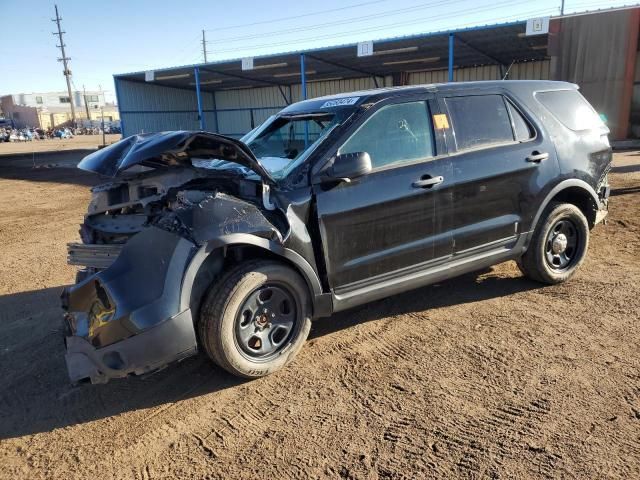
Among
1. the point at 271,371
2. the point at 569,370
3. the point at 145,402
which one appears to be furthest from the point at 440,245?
the point at 145,402

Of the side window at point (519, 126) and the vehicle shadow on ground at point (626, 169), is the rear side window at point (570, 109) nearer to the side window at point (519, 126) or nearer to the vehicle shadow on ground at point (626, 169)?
the side window at point (519, 126)

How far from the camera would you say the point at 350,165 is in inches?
131

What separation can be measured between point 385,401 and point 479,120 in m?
2.57

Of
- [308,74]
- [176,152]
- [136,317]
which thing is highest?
[308,74]

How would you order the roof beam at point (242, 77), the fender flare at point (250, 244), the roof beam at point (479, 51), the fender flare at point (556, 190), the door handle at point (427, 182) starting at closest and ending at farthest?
the fender flare at point (250, 244) < the door handle at point (427, 182) < the fender flare at point (556, 190) < the roof beam at point (479, 51) < the roof beam at point (242, 77)

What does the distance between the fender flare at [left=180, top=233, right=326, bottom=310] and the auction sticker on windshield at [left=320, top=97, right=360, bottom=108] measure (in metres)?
1.34

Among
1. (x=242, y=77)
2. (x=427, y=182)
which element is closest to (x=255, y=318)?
(x=427, y=182)

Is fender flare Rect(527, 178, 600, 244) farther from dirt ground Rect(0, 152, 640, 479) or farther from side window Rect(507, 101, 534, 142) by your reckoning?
dirt ground Rect(0, 152, 640, 479)

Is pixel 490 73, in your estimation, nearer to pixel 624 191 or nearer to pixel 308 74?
pixel 308 74

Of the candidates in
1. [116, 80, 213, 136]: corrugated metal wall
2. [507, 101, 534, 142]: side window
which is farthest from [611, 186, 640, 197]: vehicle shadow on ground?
[116, 80, 213, 136]: corrugated metal wall

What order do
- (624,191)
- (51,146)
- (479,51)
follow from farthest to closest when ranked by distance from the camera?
(51,146)
(479,51)
(624,191)

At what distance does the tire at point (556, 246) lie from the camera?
459 cm

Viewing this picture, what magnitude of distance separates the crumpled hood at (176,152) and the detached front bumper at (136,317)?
54 centimetres

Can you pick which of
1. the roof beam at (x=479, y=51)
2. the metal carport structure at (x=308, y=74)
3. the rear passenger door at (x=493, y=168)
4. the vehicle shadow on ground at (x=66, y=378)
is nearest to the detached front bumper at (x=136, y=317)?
the vehicle shadow on ground at (x=66, y=378)
